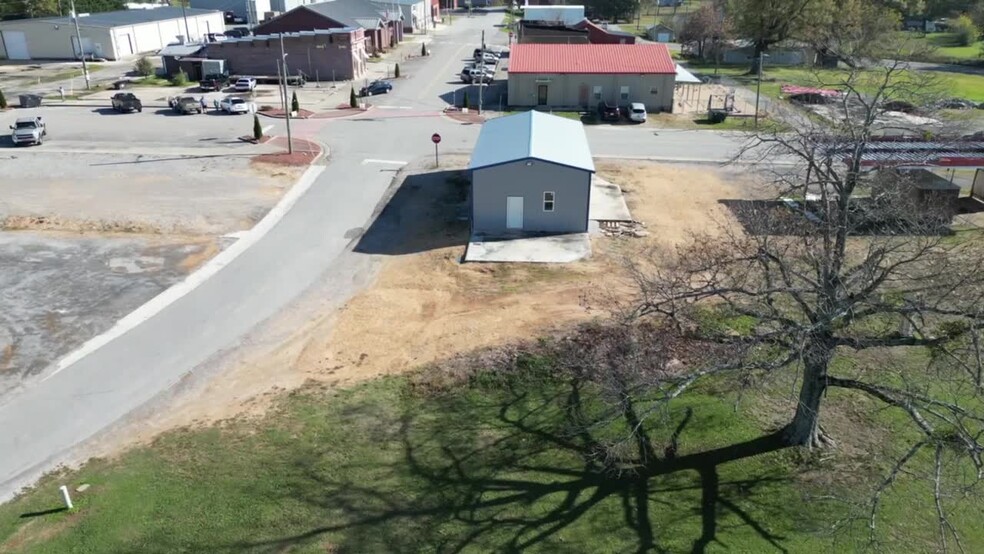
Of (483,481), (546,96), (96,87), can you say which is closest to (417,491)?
(483,481)

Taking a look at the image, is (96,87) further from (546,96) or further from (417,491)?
(417,491)

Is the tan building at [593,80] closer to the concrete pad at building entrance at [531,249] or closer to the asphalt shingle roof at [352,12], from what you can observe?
the concrete pad at building entrance at [531,249]

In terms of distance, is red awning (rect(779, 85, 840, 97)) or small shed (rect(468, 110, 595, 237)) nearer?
small shed (rect(468, 110, 595, 237))

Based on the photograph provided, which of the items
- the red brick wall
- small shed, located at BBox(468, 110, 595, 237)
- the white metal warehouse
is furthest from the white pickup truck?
the white metal warehouse

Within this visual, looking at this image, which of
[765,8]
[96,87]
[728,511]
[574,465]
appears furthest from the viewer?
[765,8]

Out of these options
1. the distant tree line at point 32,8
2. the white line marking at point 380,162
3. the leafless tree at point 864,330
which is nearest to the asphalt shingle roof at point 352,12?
the distant tree line at point 32,8

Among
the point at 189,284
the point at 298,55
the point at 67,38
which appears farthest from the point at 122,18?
the point at 189,284

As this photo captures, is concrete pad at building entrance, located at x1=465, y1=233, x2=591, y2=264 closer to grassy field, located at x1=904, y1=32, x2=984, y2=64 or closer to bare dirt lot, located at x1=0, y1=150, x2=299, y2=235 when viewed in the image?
bare dirt lot, located at x1=0, y1=150, x2=299, y2=235
